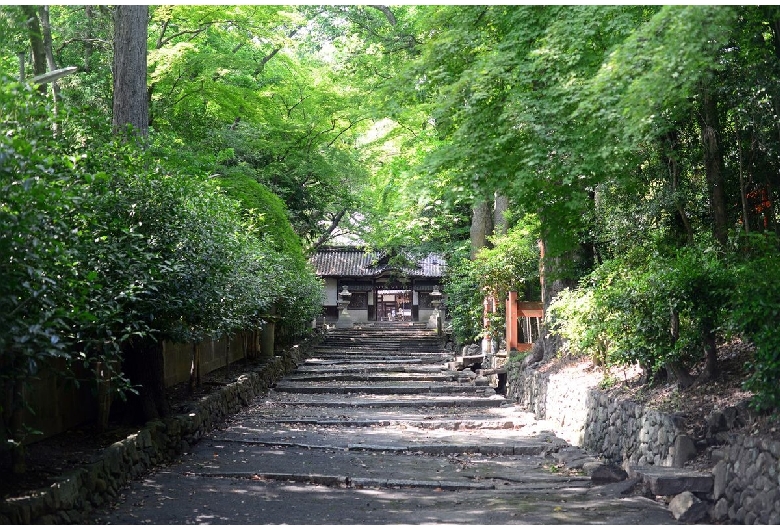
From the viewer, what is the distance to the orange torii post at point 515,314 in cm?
1727

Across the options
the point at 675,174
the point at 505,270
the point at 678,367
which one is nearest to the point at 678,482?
the point at 678,367

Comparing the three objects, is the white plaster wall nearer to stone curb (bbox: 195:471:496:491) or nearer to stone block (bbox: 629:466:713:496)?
stone curb (bbox: 195:471:496:491)

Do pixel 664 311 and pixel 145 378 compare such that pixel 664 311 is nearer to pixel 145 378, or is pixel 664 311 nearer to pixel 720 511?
pixel 720 511

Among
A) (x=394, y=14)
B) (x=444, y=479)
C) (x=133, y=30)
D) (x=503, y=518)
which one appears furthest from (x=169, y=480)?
(x=394, y=14)

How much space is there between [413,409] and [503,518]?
380 inches

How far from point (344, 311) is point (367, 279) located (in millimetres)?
4490

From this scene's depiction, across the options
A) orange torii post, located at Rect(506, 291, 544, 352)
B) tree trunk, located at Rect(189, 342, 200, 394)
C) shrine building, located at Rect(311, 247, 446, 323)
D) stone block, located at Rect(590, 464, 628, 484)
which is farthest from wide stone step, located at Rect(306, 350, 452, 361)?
stone block, located at Rect(590, 464, 628, 484)

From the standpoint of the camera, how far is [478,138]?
33.6ft

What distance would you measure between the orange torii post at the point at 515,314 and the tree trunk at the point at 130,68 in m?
8.95

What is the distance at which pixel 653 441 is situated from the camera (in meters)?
8.74

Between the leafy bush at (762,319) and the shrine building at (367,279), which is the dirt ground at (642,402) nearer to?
the leafy bush at (762,319)

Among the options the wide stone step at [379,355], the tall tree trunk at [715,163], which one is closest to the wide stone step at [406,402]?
the tall tree trunk at [715,163]

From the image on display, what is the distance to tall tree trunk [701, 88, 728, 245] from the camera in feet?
33.6

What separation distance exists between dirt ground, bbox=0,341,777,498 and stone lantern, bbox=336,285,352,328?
31.3 meters
